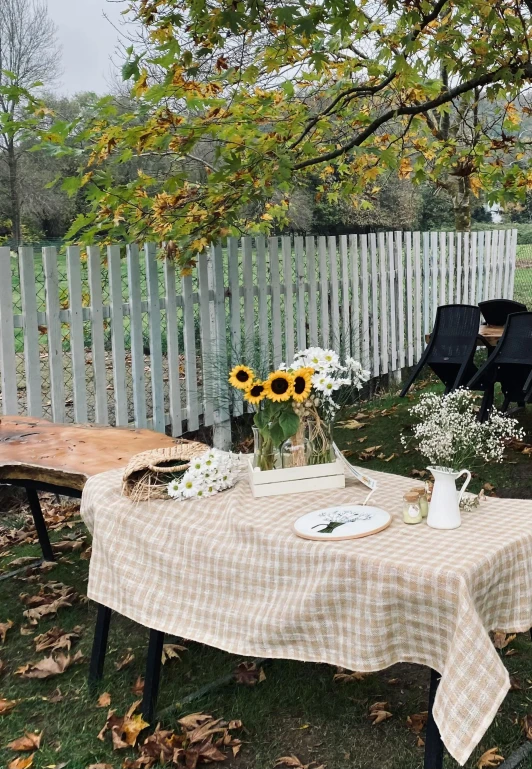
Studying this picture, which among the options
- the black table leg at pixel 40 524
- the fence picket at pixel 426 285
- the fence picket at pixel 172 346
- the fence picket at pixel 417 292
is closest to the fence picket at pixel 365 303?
the fence picket at pixel 417 292

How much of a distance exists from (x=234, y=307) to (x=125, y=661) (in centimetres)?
410

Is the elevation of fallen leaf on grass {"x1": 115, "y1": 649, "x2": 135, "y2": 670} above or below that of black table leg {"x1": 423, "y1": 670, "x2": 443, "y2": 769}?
below

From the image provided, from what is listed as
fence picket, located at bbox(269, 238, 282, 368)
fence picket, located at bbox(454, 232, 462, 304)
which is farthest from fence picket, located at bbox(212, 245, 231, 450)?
fence picket, located at bbox(454, 232, 462, 304)

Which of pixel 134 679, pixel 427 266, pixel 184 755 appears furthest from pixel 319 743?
pixel 427 266

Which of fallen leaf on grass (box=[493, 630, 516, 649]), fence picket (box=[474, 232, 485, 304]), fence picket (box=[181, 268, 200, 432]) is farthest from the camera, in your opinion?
fence picket (box=[474, 232, 485, 304])

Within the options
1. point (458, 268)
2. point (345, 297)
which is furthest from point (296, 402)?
point (458, 268)

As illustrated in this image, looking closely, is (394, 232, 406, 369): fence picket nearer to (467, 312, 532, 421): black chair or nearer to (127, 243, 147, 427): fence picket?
(467, 312, 532, 421): black chair

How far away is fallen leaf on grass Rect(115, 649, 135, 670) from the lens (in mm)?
3442

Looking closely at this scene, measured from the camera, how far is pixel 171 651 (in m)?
3.51

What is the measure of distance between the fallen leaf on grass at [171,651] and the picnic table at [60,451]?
0.84 meters

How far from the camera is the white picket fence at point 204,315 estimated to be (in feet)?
18.3

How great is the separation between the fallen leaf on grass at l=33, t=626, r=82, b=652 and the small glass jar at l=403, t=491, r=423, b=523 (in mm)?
2062

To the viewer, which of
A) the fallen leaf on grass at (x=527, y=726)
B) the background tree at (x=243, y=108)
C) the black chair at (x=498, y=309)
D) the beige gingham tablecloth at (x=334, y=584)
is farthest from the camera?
the black chair at (x=498, y=309)

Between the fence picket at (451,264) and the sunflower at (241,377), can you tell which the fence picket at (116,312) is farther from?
the fence picket at (451,264)
